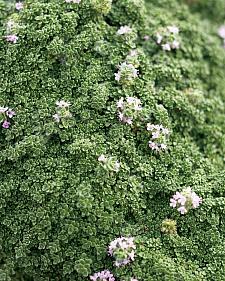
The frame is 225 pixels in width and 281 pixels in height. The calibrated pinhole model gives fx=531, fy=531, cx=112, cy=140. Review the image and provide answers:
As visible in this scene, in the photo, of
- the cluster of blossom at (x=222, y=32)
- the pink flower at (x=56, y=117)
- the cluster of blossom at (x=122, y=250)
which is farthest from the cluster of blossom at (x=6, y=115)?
the cluster of blossom at (x=222, y=32)

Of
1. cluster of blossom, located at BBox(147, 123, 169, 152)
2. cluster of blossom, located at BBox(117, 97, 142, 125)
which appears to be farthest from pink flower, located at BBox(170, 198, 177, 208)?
cluster of blossom, located at BBox(117, 97, 142, 125)

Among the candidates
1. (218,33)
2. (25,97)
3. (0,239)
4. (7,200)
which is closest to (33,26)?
→ (25,97)

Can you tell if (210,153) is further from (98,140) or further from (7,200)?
(7,200)

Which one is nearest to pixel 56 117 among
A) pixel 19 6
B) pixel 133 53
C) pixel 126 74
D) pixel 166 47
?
pixel 126 74

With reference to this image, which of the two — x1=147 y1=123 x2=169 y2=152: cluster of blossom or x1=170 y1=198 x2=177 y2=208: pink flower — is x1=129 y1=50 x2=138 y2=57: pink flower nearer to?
x1=147 y1=123 x2=169 y2=152: cluster of blossom

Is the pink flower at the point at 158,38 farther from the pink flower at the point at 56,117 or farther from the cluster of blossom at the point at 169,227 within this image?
the cluster of blossom at the point at 169,227

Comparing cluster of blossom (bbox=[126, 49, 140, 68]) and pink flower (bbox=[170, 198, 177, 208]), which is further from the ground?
cluster of blossom (bbox=[126, 49, 140, 68])
